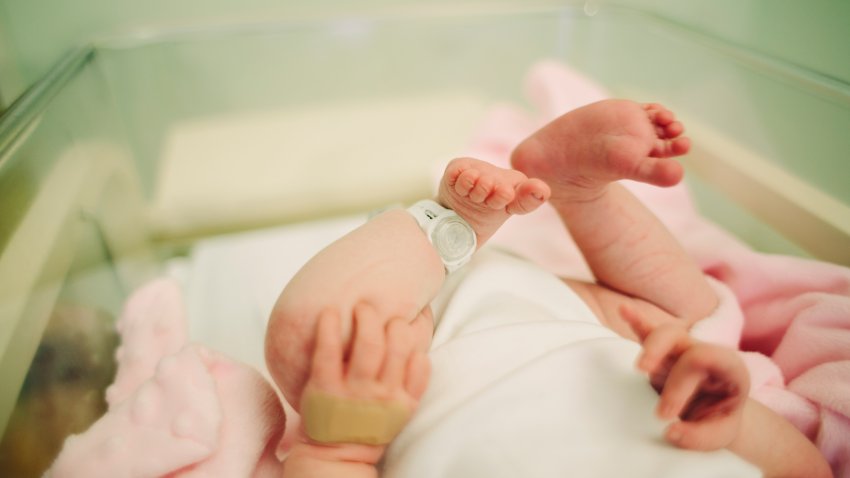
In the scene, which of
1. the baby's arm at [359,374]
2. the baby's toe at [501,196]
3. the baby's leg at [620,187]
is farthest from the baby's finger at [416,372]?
the baby's leg at [620,187]

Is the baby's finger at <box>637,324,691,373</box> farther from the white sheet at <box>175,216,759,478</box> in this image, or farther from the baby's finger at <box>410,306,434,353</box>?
the baby's finger at <box>410,306,434,353</box>

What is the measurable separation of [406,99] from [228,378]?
0.91 meters

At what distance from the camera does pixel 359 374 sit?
1.26 feet

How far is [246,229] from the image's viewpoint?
3.40ft

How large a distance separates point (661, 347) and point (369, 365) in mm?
199

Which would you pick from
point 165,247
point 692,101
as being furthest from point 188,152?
point 692,101

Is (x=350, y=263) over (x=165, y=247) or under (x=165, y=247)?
over

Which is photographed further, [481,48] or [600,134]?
[481,48]

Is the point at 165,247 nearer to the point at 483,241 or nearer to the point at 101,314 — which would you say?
the point at 101,314

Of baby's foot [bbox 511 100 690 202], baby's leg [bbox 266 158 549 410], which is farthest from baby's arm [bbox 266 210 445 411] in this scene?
baby's foot [bbox 511 100 690 202]

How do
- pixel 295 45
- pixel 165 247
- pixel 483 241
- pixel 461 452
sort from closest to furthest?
pixel 461 452 → pixel 483 241 → pixel 165 247 → pixel 295 45

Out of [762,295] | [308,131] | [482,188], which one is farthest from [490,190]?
[308,131]

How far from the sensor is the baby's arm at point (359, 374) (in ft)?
1.27

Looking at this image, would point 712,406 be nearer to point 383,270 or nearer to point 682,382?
point 682,382
